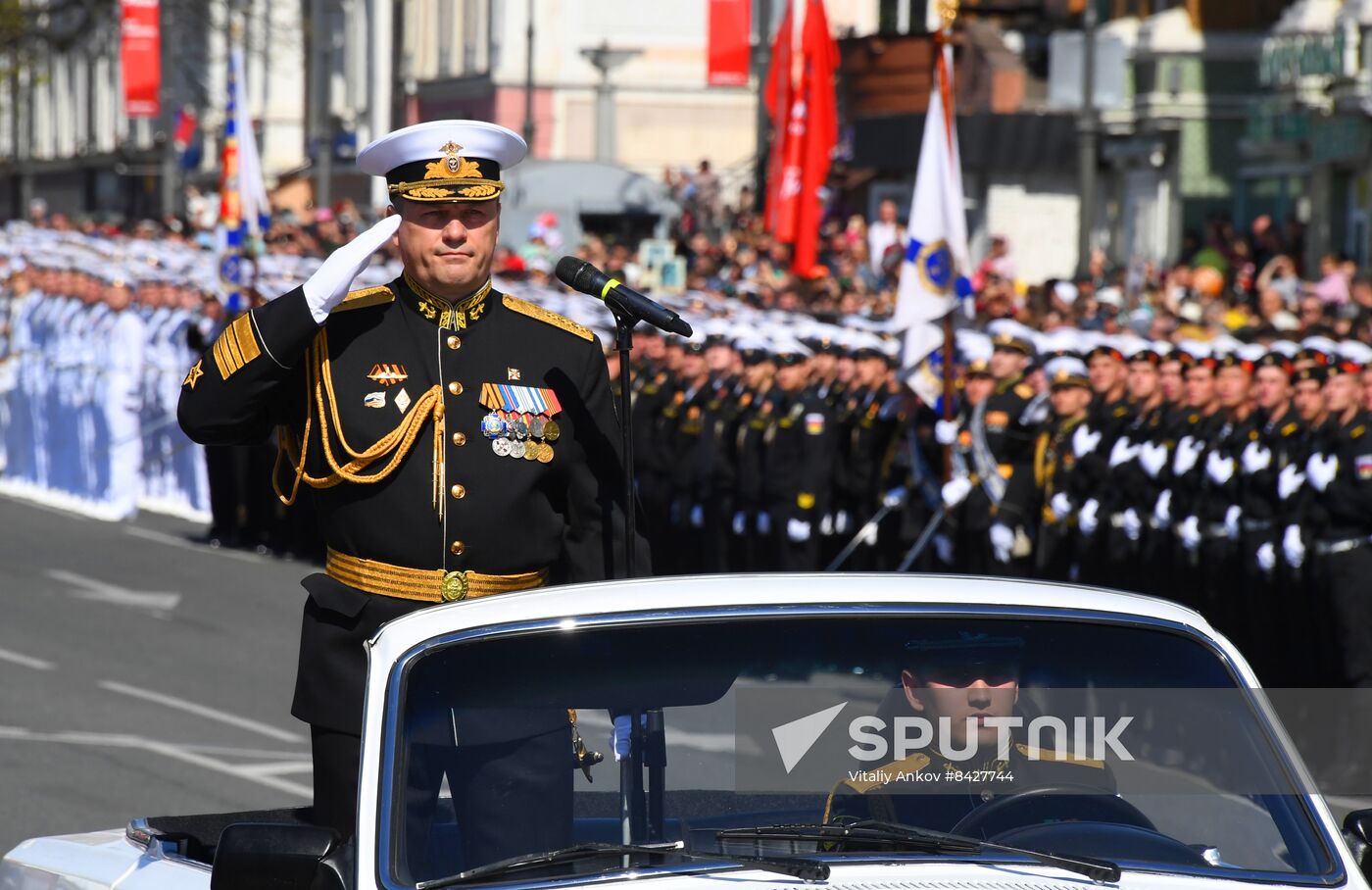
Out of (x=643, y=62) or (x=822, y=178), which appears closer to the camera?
(x=822, y=178)

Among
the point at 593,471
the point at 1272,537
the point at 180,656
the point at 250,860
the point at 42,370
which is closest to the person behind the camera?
the point at 250,860

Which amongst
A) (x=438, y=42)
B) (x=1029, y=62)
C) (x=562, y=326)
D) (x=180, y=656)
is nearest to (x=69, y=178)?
(x=438, y=42)

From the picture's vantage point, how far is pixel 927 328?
Answer: 14.9 meters

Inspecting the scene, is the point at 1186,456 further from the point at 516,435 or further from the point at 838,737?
the point at 838,737

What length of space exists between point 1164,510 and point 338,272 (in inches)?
325

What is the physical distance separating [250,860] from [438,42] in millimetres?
49085

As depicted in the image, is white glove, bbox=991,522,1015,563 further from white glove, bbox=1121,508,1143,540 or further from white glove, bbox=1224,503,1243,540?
white glove, bbox=1224,503,1243,540

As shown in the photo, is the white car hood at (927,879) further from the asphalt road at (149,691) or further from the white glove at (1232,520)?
the white glove at (1232,520)

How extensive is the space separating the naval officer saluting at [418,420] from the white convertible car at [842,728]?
79 centimetres

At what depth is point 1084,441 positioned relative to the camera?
1320 cm

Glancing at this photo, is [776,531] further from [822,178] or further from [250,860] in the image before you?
[250,860]

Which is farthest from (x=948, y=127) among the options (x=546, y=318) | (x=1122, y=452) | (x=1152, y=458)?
(x=546, y=318)

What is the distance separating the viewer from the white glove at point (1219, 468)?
475 inches

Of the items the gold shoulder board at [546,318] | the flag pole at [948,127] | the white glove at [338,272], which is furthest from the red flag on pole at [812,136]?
the white glove at [338,272]
